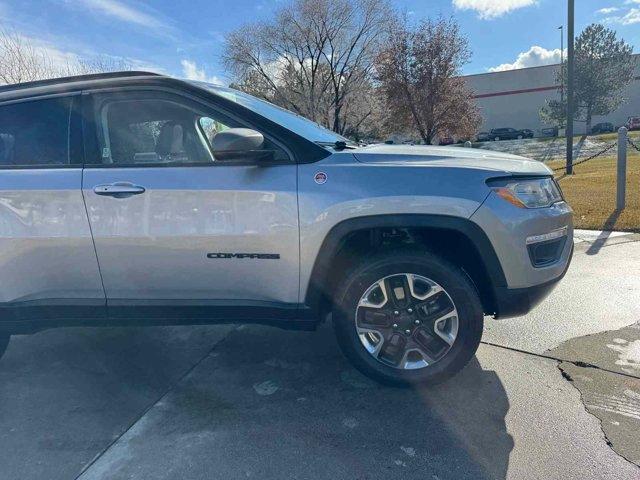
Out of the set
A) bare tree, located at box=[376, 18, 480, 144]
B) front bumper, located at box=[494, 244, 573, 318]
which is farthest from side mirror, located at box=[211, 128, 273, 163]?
bare tree, located at box=[376, 18, 480, 144]

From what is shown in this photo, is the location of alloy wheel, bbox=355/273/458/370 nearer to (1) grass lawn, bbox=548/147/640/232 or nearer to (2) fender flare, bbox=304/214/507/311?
(2) fender flare, bbox=304/214/507/311

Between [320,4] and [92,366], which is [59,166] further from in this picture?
[320,4]

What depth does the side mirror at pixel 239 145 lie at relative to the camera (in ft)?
7.82

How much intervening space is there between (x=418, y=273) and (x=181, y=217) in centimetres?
141

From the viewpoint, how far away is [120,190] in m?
2.54

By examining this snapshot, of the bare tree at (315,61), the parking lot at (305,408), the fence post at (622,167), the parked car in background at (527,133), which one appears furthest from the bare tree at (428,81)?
the parked car in background at (527,133)

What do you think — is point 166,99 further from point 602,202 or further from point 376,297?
point 602,202

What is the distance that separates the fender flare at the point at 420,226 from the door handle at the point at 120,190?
3.68 feet

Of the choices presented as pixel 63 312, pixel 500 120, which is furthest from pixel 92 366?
pixel 500 120

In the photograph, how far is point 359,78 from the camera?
28688 mm

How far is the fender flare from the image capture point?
7.91 ft

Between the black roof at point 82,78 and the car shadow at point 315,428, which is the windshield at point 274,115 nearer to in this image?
the black roof at point 82,78

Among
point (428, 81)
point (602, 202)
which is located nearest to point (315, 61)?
point (428, 81)

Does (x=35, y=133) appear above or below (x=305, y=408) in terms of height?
above
